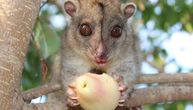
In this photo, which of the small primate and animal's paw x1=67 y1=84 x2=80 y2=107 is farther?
the small primate

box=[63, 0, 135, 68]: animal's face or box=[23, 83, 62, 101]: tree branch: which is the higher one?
box=[63, 0, 135, 68]: animal's face

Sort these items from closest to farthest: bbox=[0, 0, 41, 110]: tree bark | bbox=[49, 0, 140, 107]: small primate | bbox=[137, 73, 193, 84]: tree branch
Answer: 1. bbox=[0, 0, 41, 110]: tree bark
2. bbox=[137, 73, 193, 84]: tree branch
3. bbox=[49, 0, 140, 107]: small primate

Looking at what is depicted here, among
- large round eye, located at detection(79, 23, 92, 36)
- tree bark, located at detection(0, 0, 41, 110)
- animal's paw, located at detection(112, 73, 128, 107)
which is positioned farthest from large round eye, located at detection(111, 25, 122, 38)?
tree bark, located at detection(0, 0, 41, 110)

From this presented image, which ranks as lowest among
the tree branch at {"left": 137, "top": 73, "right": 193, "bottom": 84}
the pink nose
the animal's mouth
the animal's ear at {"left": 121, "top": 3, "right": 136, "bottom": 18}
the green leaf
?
the tree branch at {"left": 137, "top": 73, "right": 193, "bottom": 84}

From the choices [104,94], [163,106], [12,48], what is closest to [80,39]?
[104,94]

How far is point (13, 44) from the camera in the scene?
2.04 m

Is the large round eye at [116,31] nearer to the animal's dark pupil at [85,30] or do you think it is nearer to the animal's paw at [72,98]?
the animal's dark pupil at [85,30]

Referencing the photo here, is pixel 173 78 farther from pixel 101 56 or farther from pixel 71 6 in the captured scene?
pixel 71 6

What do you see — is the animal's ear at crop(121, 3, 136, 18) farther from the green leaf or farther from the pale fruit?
the pale fruit

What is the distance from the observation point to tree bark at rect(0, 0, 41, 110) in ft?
6.55

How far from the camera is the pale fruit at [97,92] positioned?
7.48 feet

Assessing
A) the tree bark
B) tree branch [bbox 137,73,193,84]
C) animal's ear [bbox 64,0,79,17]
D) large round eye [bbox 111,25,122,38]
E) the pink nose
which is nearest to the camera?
the tree bark

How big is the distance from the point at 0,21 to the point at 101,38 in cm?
133

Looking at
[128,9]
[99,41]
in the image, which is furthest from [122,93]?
[128,9]
